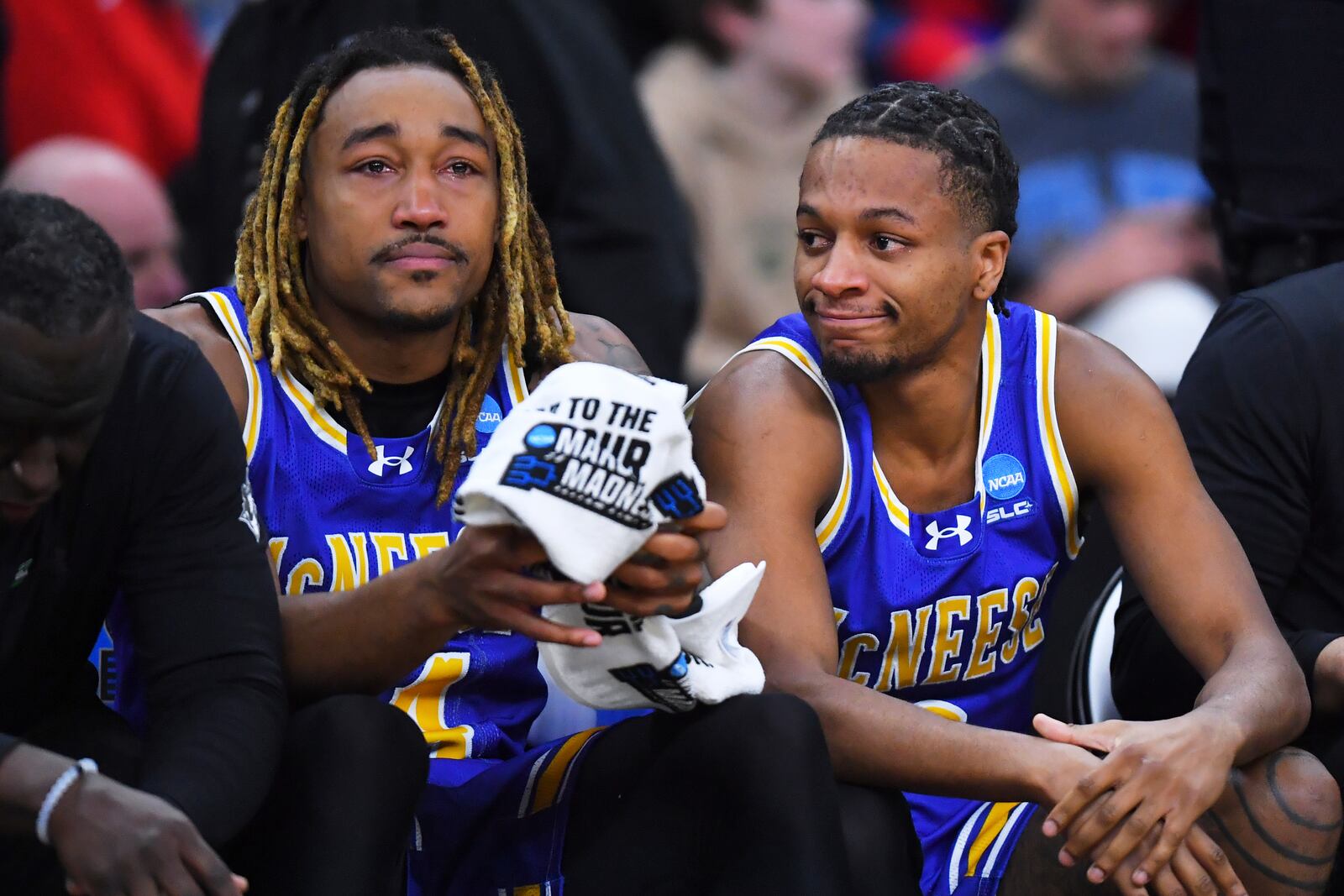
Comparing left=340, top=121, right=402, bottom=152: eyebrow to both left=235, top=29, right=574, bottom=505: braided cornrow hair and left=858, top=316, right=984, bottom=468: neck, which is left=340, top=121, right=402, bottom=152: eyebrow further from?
left=858, top=316, right=984, bottom=468: neck

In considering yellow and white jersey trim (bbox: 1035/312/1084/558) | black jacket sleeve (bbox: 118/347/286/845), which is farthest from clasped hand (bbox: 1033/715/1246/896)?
black jacket sleeve (bbox: 118/347/286/845)

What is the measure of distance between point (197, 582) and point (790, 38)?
3509 millimetres

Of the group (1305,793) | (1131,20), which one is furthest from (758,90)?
(1305,793)

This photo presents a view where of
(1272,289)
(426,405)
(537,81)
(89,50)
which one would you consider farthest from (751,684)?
(89,50)

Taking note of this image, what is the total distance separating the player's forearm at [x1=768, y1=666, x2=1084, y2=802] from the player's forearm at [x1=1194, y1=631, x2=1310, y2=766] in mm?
260

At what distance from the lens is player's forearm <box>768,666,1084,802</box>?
2799mm

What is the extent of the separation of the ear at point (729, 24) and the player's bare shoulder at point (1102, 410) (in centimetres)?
269

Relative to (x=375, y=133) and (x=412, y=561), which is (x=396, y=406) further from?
(x=375, y=133)

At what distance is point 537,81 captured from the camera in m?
4.32

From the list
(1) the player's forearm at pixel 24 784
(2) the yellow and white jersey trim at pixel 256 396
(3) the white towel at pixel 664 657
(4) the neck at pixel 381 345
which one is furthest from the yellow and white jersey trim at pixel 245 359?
(1) the player's forearm at pixel 24 784

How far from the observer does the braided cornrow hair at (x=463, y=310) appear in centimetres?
311

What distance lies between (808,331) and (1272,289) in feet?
2.91

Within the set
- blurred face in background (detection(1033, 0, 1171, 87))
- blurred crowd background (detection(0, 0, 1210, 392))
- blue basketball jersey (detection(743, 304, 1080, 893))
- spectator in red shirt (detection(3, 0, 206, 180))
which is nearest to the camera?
blue basketball jersey (detection(743, 304, 1080, 893))

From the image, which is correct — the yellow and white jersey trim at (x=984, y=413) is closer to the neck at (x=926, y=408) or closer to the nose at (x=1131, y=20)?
the neck at (x=926, y=408)
